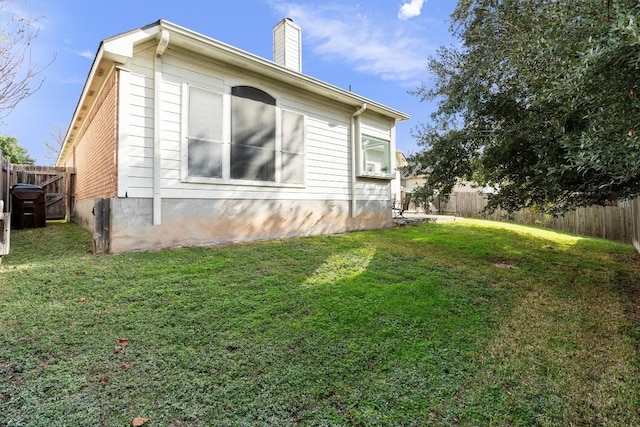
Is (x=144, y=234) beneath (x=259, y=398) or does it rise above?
above

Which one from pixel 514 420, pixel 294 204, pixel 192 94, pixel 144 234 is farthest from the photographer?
pixel 294 204

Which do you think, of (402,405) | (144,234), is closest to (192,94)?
(144,234)

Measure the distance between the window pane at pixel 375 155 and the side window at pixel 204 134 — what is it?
166 inches

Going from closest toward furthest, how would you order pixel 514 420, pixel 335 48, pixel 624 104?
pixel 514 420 → pixel 624 104 → pixel 335 48

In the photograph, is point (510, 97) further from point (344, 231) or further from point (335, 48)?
point (335, 48)

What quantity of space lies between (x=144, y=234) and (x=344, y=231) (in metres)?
4.70

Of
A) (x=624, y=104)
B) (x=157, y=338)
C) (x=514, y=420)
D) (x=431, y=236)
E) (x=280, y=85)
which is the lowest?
(x=514, y=420)

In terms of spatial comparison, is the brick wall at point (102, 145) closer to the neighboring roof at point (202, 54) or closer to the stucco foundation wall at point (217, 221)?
the neighboring roof at point (202, 54)

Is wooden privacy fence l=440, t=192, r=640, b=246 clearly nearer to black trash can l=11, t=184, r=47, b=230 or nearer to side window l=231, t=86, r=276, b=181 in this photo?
side window l=231, t=86, r=276, b=181

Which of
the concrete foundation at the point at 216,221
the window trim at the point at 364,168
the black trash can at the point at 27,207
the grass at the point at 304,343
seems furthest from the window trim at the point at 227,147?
the black trash can at the point at 27,207

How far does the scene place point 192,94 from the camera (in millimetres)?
5449

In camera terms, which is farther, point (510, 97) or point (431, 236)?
point (431, 236)

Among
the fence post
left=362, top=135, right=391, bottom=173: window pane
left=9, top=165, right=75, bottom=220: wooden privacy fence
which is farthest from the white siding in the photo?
left=9, top=165, right=75, bottom=220: wooden privacy fence

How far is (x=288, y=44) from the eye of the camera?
26.8 ft
